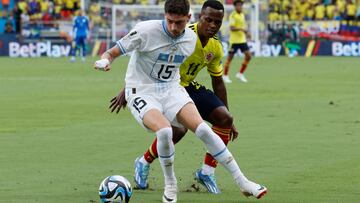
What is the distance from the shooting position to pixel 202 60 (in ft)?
34.9

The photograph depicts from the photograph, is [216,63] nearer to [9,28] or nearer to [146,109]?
[146,109]

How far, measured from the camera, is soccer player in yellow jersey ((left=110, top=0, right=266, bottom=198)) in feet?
34.0

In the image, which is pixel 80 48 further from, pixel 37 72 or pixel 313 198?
pixel 313 198

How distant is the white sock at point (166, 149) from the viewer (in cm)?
948

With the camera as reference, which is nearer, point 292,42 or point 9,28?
point 292,42

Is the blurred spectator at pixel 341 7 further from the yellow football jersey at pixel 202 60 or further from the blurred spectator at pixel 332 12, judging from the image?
the yellow football jersey at pixel 202 60

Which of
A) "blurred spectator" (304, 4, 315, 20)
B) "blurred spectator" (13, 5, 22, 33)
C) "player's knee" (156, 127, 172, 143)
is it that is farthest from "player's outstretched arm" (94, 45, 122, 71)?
"blurred spectator" (304, 4, 315, 20)

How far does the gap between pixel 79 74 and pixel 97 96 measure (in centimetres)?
985

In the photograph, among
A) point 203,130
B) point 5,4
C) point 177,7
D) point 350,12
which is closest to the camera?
point 177,7

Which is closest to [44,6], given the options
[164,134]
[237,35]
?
[237,35]

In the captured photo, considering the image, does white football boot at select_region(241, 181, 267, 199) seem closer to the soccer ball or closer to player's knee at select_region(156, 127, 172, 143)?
player's knee at select_region(156, 127, 172, 143)

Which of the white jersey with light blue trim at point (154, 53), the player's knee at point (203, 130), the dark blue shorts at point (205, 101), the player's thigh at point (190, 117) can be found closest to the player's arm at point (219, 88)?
the dark blue shorts at point (205, 101)

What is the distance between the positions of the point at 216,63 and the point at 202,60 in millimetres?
250

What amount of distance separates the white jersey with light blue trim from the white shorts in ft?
0.20
